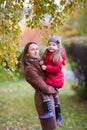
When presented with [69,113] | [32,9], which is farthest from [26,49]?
[69,113]

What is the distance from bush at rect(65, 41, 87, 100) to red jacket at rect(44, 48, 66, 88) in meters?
7.02

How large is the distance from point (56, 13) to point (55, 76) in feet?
7.02

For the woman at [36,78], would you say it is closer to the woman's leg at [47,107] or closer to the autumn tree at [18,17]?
the woman's leg at [47,107]

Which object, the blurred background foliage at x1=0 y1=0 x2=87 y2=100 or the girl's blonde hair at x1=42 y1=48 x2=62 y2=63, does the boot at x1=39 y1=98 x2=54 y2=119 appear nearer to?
the girl's blonde hair at x1=42 y1=48 x2=62 y2=63

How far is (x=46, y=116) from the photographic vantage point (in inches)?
272

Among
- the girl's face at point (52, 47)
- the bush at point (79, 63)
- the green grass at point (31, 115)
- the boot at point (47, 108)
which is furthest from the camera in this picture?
the bush at point (79, 63)

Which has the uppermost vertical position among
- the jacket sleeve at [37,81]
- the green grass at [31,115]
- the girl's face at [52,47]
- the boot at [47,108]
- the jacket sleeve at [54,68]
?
the girl's face at [52,47]

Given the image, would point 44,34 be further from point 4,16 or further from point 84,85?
point 84,85

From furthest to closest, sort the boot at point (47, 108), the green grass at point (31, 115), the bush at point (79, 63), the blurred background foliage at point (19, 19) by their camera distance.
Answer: the bush at point (79, 63), the green grass at point (31, 115), the blurred background foliage at point (19, 19), the boot at point (47, 108)

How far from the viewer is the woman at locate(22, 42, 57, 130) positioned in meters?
6.89

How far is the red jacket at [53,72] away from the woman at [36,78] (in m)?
0.10

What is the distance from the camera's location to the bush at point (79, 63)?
46.7 feet

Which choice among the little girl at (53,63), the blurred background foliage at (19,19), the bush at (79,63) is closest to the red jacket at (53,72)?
the little girl at (53,63)

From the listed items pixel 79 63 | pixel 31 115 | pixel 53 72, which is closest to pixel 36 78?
pixel 53 72
